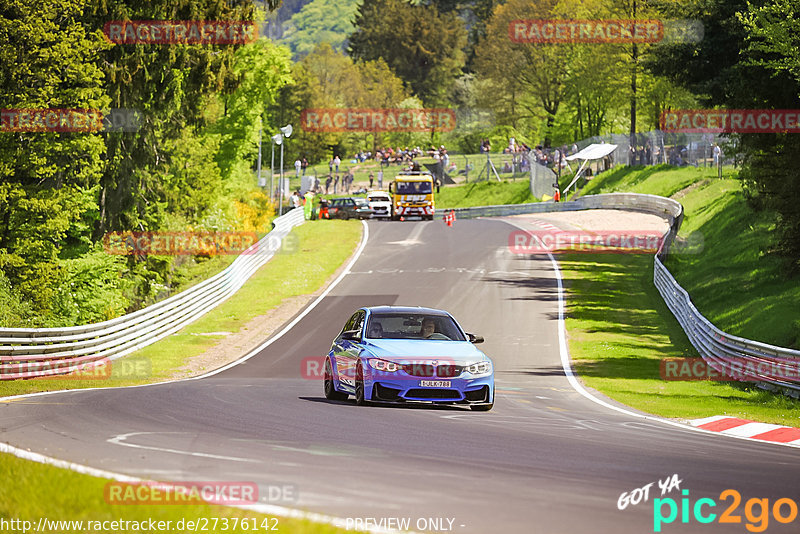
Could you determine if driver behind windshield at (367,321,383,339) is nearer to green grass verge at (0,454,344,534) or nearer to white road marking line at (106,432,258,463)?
white road marking line at (106,432,258,463)

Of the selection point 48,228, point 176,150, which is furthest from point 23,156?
point 176,150

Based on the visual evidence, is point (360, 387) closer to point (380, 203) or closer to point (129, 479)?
point (129, 479)

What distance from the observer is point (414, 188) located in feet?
218

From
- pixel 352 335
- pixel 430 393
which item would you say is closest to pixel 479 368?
pixel 430 393

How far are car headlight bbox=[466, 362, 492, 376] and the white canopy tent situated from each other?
65.1 metres

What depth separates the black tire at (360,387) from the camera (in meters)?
15.1

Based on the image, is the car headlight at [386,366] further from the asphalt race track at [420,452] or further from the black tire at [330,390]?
the black tire at [330,390]

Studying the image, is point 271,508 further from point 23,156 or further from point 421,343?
point 23,156

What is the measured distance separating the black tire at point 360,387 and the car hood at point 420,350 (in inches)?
13.0

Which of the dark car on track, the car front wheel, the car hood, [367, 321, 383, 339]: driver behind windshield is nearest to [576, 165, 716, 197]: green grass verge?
the dark car on track

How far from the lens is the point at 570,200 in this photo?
75.6 meters

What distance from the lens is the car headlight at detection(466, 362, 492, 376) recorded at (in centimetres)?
1496

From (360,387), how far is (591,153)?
Result: 68.7 m

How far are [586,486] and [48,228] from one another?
28178mm
